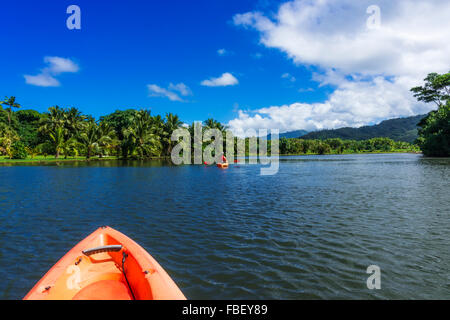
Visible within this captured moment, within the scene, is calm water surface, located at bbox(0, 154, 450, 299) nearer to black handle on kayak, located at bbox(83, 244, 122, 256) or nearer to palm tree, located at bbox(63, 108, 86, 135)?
black handle on kayak, located at bbox(83, 244, 122, 256)

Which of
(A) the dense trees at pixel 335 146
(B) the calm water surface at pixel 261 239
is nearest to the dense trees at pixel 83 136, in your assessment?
(B) the calm water surface at pixel 261 239

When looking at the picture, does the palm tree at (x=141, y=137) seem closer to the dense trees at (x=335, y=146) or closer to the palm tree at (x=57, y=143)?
the palm tree at (x=57, y=143)

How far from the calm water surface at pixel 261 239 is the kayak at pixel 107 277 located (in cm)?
157

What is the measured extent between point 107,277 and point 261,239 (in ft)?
19.0

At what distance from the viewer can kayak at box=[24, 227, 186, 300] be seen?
4473 mm

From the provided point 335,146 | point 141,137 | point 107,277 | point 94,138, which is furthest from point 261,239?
point 335,146

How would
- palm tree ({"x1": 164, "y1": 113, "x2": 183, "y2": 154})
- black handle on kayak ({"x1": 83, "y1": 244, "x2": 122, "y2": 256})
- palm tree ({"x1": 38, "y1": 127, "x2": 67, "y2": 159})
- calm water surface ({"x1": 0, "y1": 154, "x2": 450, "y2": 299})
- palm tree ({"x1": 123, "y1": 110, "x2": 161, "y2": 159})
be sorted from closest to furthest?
black handle on kayak ({"x1": 83, "y1": 244, "x2": 122, "y2": 256}) < calm water surface ({"x1": 0, "y1": 154, "x2": 450, "y2": 299}) < palm tree ({"x1": 38, "y1": 127, "x2": 67, "y2": 159}) < palm tree ({"x1": 123, "y1": 110, "x2": 161, "y2": 159}) < palm tree ({"x1": 164, "y1": 113, "x2": 183, "y2": 154})

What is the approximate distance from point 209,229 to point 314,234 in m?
4.50

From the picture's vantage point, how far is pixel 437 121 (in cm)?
6244

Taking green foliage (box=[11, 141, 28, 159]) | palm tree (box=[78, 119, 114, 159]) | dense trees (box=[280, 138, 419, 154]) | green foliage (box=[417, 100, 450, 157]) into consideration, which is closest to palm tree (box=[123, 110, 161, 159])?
palm tree (box=[78, 119, 114, 159])

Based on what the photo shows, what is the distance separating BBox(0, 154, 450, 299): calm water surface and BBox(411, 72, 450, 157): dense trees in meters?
58.3

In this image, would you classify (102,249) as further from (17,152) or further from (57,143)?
(17,152)
